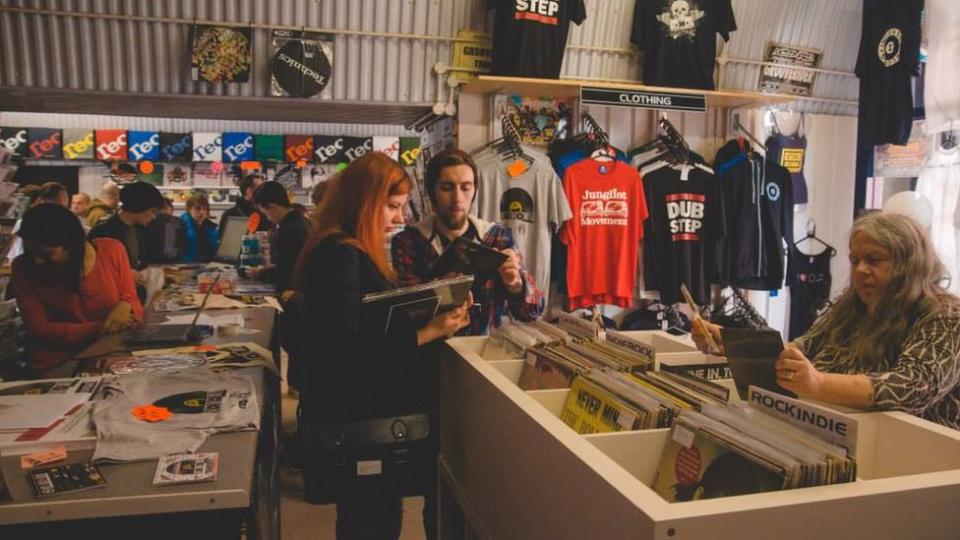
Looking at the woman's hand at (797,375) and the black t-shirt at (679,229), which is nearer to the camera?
the woman's hand at (797,375)

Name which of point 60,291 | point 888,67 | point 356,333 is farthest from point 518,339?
point 888,67

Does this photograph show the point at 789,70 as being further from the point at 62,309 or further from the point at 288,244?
the point at 62,309

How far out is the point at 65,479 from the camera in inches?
58.7

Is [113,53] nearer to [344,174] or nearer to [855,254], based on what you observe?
[344,174]

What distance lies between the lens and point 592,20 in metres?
4.80

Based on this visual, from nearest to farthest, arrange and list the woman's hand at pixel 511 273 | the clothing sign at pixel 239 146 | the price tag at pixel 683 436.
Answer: the price tag at pixel 683 436, the woman's hand at pixel 511 273, the clothing sign at pixel 239 146

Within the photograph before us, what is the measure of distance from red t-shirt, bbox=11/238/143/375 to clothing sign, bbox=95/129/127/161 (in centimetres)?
674

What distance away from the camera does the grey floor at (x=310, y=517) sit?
3326mm

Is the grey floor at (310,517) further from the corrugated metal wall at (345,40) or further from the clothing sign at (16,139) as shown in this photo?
the clothing sign at (16,139)

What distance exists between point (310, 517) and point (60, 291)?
1581mm

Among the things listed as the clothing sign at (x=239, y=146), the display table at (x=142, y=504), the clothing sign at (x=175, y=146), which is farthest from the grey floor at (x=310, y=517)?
the clothing sign at (x=175, y=146)

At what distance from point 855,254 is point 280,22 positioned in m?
3.69

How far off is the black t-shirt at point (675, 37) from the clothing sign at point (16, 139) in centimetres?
803

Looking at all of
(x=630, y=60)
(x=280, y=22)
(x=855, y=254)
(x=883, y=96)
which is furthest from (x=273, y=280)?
(x=883, y=96)
